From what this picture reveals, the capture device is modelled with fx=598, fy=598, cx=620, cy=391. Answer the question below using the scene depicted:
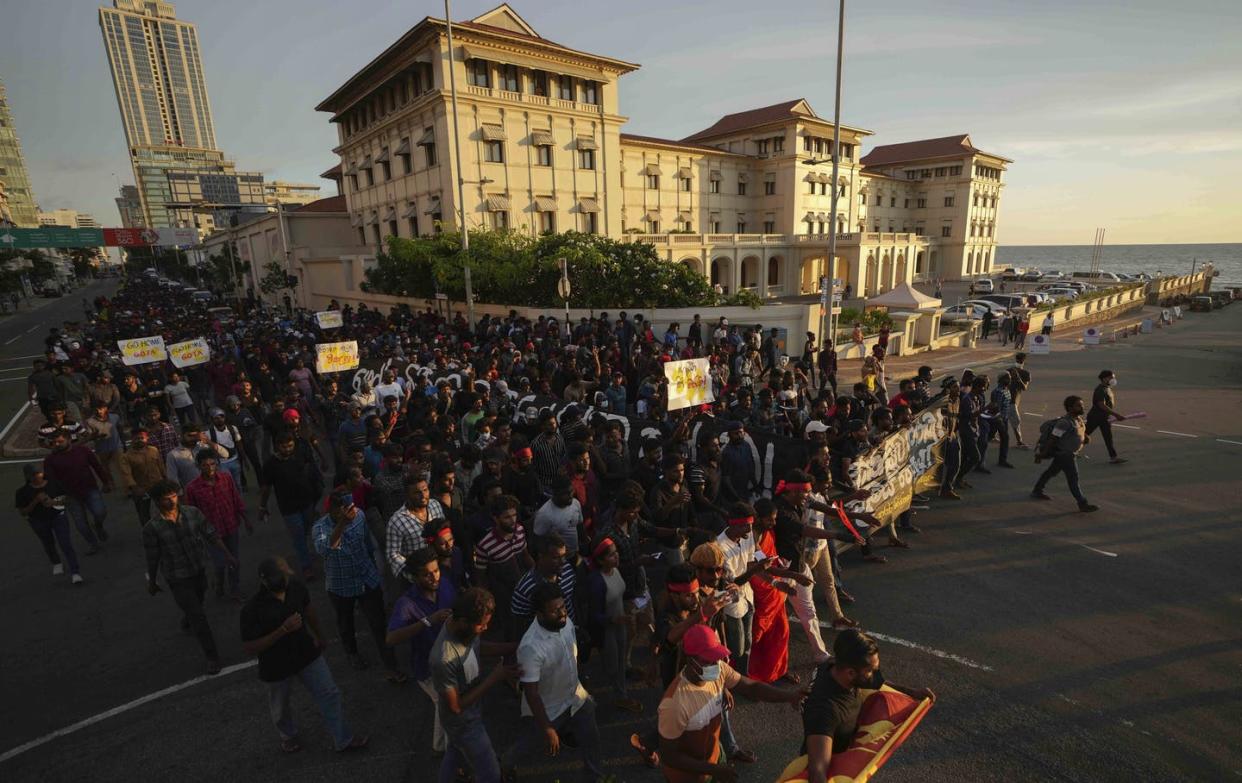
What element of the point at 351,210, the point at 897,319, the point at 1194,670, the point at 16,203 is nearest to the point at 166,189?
the point at 16,203

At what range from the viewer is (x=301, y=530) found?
7395mm

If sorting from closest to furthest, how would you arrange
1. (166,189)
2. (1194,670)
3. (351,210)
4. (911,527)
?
(1194,670)
(911,527)
(351,210)
(166,189)

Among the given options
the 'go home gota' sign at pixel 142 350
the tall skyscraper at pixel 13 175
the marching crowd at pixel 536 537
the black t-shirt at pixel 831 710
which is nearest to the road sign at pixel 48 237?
the 'go home gota' sign at pixel 142 350

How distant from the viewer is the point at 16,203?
325 feet

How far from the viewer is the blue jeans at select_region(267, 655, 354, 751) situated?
15.0 ft

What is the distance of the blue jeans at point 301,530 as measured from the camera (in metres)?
7.31

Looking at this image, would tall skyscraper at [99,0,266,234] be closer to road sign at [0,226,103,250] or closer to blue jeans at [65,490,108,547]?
road sign at [0,226,103,250]

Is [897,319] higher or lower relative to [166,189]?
lower

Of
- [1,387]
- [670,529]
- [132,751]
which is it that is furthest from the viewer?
[1,387]

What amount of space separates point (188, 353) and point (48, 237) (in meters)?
48.2

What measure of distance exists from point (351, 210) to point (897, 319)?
4109cm

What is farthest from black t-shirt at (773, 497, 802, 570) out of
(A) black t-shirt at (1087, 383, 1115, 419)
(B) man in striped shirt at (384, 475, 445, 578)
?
→ (A) black t-shirt at (1087, 383, 1115, 419)

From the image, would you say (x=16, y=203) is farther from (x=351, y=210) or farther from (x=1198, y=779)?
(x=1198, y=779)

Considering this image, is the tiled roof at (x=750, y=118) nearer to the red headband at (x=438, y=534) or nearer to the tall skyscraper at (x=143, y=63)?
the red headband at (x=438, y=534)
